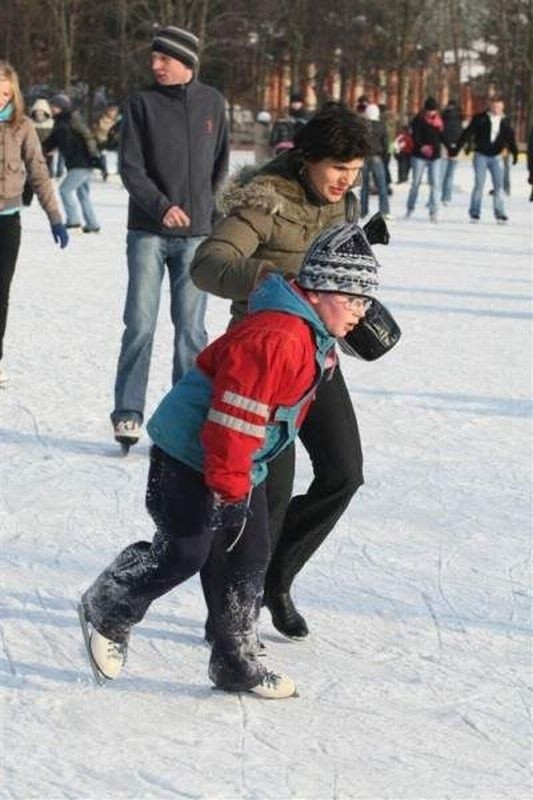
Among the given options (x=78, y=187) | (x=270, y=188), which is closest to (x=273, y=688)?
(x=270, y=188)

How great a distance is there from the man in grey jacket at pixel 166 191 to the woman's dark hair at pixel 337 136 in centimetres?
202

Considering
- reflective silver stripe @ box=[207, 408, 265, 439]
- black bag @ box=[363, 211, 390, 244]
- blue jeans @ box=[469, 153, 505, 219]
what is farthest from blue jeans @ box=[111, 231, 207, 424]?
blue jeans @ box=[469, 153, 505, 219]

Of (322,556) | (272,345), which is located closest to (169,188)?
(322,556)

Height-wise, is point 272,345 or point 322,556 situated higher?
point 272,345

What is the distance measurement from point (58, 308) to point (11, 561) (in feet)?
19.2

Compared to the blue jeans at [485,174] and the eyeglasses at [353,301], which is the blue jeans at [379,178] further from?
the eyeglasses at [353,301]

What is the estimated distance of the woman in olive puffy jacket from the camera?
147 inches

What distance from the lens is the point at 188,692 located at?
3648 mm

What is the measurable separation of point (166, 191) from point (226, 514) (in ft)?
9.12

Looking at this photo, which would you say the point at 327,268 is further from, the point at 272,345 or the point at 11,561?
the point at 11,561

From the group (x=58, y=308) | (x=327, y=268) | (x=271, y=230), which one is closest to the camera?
(x=327, y=268)

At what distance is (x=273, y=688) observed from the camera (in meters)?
3.61

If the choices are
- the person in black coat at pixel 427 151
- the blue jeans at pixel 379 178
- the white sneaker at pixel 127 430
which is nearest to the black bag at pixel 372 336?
the white sneaker at pixel 127 430

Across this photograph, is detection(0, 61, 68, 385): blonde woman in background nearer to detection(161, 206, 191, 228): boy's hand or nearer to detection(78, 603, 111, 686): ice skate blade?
detection(161, 206, 191, 228): boy's hand
